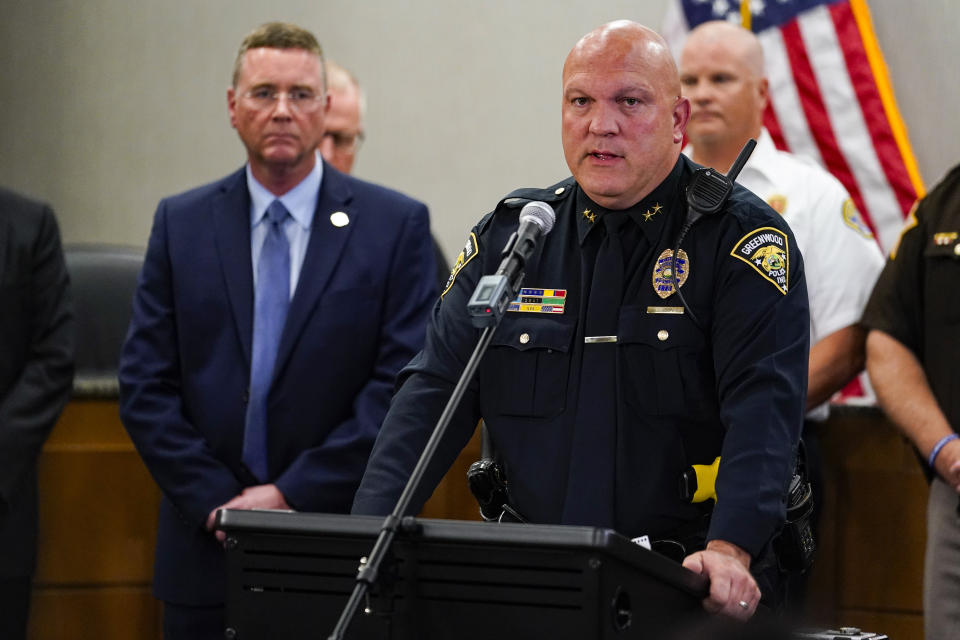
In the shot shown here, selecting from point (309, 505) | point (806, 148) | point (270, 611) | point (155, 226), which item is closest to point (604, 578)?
point (270, 611)

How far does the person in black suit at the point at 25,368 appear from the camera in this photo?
3215 millimetres

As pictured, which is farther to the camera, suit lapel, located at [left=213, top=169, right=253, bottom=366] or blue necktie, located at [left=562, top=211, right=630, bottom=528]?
suit lapel, located at [left=213, top=169, right=253, bottom=366]

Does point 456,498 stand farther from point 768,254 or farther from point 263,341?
point 768,254

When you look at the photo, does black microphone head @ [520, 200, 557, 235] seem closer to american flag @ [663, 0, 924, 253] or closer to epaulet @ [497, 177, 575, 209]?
epaulet @ [497, 177, 575, 209]

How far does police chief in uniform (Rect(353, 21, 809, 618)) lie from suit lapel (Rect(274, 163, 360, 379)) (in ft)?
2.92

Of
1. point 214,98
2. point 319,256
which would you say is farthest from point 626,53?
point 214,98

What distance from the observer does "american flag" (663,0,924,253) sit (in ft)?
15.4

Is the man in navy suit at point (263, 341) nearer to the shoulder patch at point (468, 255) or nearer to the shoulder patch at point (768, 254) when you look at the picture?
the shoulder patch at point (468, 255)

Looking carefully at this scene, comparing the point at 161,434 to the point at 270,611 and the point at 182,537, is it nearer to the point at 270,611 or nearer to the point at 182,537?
the point at 182,537

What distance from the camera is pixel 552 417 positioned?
2.22 meters

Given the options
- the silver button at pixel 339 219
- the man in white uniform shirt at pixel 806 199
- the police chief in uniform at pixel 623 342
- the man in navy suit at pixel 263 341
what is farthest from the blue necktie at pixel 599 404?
the man in white uniform shirt at pixel 806 199

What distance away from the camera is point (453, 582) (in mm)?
1626

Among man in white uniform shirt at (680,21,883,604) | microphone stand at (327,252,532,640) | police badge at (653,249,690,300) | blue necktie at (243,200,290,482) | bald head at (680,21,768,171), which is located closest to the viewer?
microphone stand at (327,252,532,640)

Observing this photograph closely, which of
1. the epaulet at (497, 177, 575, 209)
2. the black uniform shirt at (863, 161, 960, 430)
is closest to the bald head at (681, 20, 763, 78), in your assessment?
the black uniform shirt at (863, 161, 960, 430)
